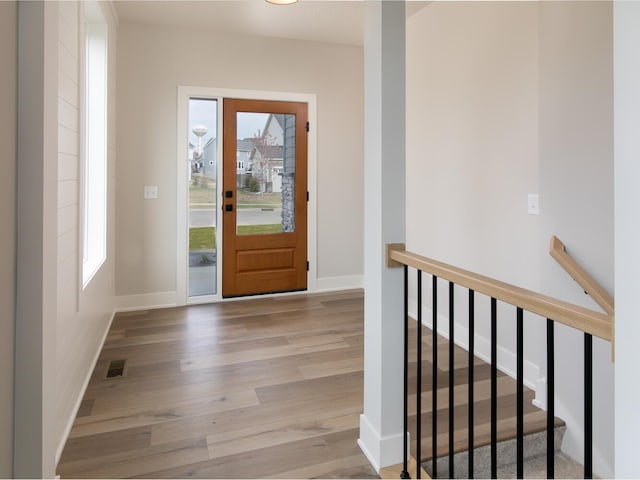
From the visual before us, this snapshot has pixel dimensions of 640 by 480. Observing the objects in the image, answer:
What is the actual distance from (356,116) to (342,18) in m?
1.15

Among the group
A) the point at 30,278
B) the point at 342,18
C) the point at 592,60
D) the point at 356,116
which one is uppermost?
the point at 342,18

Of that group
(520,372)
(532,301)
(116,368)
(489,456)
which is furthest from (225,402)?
(532,301)

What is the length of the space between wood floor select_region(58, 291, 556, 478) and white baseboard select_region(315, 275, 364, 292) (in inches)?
45.0

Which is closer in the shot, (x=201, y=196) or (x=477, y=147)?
(x=477, y=147)

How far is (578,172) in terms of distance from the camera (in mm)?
2209

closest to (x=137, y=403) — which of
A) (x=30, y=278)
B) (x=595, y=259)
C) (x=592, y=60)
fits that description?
(x=30, y=278)

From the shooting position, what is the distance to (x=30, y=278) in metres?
1.37

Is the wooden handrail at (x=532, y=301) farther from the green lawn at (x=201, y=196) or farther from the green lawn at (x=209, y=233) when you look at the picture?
the green lawn at (x=201, y=196)

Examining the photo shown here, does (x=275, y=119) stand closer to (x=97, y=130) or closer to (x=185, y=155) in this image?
(x=185, y=155)

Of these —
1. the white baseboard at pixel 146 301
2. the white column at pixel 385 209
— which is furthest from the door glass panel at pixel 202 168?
the white column at pixel 385 209

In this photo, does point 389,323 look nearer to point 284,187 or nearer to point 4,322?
point 4,322

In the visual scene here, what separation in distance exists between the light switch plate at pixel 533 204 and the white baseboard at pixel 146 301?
3.28 m

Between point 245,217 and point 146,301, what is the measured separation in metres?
1.28

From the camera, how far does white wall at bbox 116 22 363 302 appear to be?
4141 millimetres
